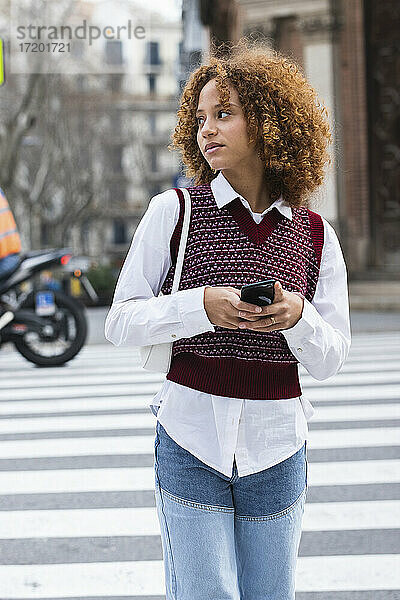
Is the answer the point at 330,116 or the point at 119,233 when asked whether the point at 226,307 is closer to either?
the point at 330,116

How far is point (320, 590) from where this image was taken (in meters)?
3.59

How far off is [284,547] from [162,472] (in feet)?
1.14

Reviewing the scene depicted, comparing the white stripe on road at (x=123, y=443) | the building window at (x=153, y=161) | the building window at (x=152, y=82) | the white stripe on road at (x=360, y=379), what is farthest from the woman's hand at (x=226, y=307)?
the building window at (x=152, y=82)

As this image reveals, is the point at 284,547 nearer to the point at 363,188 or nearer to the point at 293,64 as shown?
the point at 293,64

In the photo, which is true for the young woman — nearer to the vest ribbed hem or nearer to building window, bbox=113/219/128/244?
the vest ribbed hem

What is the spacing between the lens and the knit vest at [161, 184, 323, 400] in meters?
2.09

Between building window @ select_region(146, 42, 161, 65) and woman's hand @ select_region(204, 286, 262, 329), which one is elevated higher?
building window @ select_region(146, 42, 161, 65)

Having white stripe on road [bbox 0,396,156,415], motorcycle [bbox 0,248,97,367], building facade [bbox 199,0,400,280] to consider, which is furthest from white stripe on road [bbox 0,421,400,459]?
building facade [bbox 199,0,400,280]

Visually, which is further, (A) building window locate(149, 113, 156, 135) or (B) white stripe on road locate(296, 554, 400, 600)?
(A) building window locate(149, 113, 156, 135)

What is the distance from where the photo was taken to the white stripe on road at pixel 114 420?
675 centimetres

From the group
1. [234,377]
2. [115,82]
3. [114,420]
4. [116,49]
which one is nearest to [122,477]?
[114,420]

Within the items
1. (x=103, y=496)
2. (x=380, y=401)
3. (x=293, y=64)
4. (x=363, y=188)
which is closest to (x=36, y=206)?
(x=363, y=188)

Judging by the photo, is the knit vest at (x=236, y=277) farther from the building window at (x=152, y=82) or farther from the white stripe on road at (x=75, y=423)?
the building window at (x=152, y=82)

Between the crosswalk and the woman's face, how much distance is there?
2.05m
